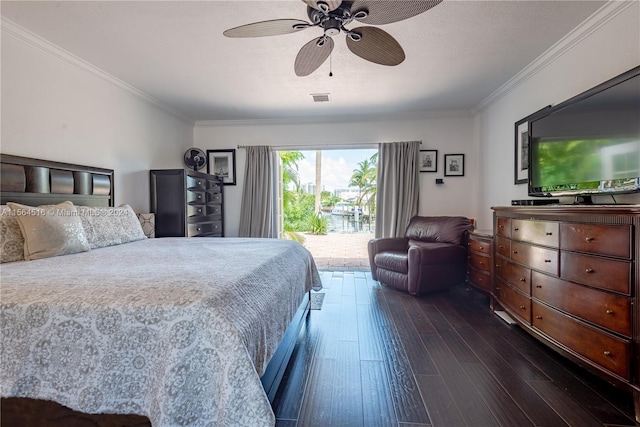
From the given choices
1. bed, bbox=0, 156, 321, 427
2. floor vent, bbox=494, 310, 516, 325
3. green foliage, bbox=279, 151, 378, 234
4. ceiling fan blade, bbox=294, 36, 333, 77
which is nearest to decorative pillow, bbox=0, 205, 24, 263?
bed, bbox=0, 156, 321, 427

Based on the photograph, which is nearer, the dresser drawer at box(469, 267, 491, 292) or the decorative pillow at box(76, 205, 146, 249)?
the decorative pillow at box(76, 205, 146, 249)

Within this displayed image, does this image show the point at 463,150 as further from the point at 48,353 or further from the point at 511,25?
the point at 48,353

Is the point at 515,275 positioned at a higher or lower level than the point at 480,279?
higher

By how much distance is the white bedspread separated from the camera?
3.22 ft

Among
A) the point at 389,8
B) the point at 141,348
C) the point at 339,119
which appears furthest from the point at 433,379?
the point at 339,119

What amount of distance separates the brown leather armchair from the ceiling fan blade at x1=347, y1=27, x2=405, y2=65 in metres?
2.11

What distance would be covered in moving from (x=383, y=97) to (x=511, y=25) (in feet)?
5.59

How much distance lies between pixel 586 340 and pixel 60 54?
180 inches

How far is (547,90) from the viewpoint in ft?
9.21

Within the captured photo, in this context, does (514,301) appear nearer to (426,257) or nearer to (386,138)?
(426,257)

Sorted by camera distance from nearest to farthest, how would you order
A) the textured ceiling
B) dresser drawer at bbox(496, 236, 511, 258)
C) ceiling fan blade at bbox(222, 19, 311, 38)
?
1. ceiling fan blade at bbox(222, 19, 311, 38)
2. the textured ceiling
3. dresser drawer at bbox(496, 236, 511, 258)

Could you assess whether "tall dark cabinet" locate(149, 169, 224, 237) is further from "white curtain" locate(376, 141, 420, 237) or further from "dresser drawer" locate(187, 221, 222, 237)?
"white curtain" locate(376, 141, 420, 237)

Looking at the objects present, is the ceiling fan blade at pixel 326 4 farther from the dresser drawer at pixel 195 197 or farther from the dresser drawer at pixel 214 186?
the dresser drawer at pixel 214 186

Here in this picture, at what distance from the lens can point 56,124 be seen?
8.53 feet
